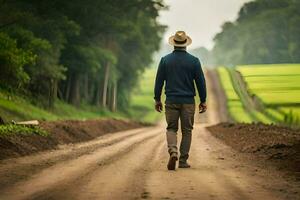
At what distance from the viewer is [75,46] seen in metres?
42.2

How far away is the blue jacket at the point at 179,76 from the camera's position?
10906 millimetres

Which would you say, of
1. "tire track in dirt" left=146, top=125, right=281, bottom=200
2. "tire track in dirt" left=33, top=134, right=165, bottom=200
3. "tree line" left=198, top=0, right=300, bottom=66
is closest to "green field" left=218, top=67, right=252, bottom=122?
"tree line" left=198, top=0, right=300, bottom=66

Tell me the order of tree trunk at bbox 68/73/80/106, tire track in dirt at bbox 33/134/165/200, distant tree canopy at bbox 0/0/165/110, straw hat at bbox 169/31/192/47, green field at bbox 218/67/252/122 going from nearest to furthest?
tire track in dirt at bbox 33/134/165/200
straw hat at bbox 169/31/192/47
distant tree canopy at bbox 0/0/165/110
green field at bbox 218/67/252/122
tree trunk at bbox 68/73/80/106

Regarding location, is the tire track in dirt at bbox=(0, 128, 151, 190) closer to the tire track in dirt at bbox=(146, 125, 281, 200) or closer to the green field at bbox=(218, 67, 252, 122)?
the tire track in dirt at bbox=(146, 125, 281, 200)

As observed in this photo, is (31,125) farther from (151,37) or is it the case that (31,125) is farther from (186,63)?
(151,37)

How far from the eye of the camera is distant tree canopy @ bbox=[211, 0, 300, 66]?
2320 centimetres

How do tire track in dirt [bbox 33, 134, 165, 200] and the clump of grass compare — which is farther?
the clump of grass

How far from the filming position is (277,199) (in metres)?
7.23

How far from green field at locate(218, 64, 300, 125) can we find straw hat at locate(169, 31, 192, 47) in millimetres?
9028

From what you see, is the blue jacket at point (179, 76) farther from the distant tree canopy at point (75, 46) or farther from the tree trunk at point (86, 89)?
the tree trunk at point (86, 89)

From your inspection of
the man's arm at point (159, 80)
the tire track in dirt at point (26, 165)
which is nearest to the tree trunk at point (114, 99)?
the tire track in dirt at point (26, 165)

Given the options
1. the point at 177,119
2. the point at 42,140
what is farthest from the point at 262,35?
the point at 177,119

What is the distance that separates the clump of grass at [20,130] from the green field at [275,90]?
8355mm

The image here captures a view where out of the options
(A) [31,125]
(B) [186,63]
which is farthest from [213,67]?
(B) [186,63]
